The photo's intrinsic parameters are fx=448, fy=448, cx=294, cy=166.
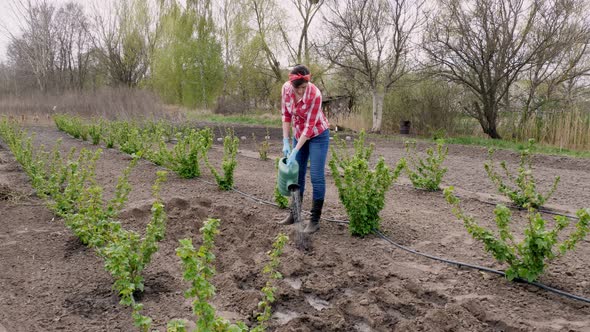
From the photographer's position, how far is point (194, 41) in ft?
83.8

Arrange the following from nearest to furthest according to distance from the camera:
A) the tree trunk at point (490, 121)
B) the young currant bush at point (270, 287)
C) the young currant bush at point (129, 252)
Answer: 1. the young currant bush at point (270, 287)
2. the young currant bush at point (129, 252)
3. the tree trunk at point (490, 121)

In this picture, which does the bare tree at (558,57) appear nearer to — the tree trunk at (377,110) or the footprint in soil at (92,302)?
the tree trunk at (377,110)

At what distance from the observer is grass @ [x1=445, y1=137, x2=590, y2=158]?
9602 millimetres

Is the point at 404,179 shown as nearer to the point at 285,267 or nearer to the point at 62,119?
the point at 285,267

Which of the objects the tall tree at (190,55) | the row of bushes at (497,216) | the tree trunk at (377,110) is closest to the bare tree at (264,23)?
the tall tree at (190,55)

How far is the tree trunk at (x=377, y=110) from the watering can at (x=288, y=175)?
1111 centimetres

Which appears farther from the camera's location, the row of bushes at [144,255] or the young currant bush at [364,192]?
the young currant bush at [364,192]

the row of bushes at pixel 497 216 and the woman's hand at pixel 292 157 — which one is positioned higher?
the woman's hand at pixel 292 157

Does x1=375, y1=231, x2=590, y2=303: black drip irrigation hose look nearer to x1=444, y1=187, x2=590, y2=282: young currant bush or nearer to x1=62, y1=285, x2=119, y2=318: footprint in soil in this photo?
x1=444, y1=187, x2=590, y2=282: young currant bush

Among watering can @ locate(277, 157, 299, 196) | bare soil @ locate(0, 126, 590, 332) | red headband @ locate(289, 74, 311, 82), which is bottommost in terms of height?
bare soil @ locate(0, 126, 590, 332)

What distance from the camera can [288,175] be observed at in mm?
3641

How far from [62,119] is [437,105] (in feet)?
37.1

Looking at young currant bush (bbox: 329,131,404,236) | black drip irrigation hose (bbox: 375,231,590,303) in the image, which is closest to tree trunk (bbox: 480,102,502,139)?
young currant bush (bbox: 329,131,404,236)

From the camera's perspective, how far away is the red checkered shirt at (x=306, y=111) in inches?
142
